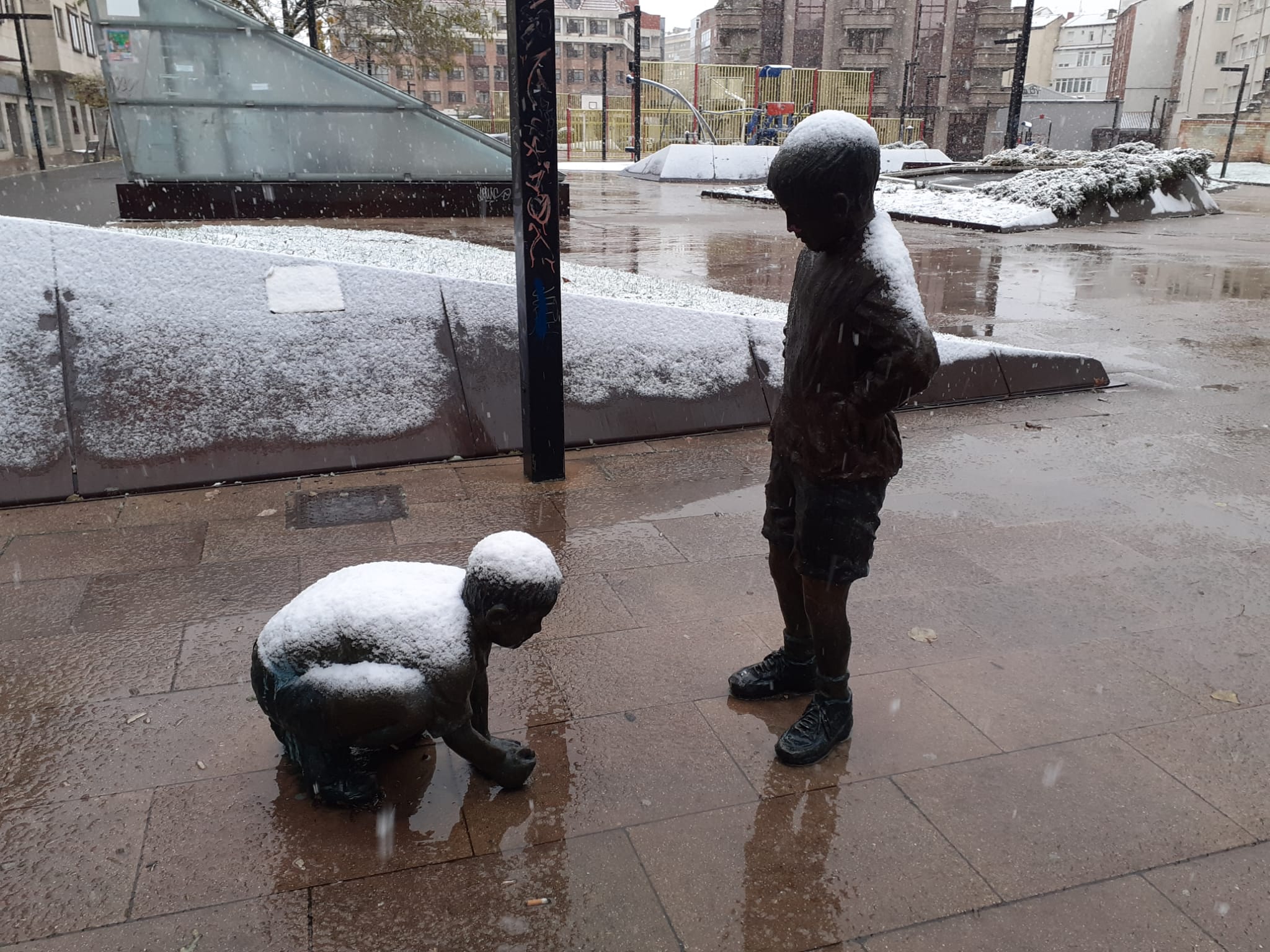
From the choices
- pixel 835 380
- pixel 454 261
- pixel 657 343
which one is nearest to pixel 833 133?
pixel 835 380

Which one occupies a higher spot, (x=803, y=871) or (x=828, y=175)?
(x=828, y=175)

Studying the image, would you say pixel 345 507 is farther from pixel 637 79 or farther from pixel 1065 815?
pixel 637 79

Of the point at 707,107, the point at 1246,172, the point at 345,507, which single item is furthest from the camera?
the point at 707,107

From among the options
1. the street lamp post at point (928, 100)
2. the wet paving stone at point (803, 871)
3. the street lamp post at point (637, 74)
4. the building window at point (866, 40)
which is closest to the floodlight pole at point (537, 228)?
the wet paving stone at point (803, 871)

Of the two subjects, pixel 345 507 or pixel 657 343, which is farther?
pixel 657 343

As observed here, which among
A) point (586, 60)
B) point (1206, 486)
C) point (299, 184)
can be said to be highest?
point (586, 60)

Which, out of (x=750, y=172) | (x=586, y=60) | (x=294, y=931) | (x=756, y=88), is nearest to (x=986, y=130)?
A: (x=756, y=88)

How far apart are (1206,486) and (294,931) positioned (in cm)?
500

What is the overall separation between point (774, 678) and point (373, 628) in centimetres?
138

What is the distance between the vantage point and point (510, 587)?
91.3 inches

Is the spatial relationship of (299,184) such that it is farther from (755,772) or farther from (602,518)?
(755,772)

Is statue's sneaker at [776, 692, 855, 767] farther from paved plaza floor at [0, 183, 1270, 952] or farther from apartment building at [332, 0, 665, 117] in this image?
apartment building at [332, 0, 665, 117]

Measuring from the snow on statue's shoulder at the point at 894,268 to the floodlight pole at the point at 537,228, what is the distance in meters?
2.34

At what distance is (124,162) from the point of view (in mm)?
13344
